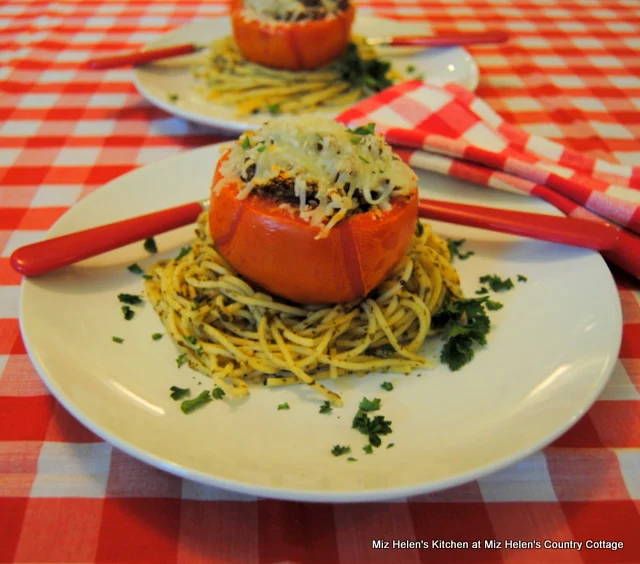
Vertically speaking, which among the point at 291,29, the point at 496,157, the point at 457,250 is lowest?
the point at 457,250

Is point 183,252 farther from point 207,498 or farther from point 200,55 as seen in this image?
point 200,55

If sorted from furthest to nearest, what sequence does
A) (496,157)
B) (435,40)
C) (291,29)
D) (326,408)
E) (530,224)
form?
(435,40) → (291,29) → (496,157) → (530,224) → (326,408)

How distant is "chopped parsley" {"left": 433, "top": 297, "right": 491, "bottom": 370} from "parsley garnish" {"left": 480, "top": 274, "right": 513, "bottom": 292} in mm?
75

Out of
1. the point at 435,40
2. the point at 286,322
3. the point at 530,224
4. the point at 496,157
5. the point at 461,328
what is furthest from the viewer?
the point at 435,40

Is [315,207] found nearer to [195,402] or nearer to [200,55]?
[195,402]

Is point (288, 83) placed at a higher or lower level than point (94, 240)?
lower

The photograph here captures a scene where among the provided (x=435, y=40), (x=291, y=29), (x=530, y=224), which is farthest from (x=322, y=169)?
(x=435, y=40)

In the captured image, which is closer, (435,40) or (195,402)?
(195,402)

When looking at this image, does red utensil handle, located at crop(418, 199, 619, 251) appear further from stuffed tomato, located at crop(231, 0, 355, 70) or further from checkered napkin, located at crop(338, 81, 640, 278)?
stuffed tomato, located at crop(231, 0, 355, 70)

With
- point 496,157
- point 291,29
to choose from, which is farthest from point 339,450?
point 291,29

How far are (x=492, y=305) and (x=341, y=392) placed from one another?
1.32 ft

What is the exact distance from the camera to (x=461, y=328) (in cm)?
116

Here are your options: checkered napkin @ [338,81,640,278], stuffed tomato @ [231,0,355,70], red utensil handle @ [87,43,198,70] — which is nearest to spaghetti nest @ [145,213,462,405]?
checkered napkin @ [338,81,640,278]

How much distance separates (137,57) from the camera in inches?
88.6
